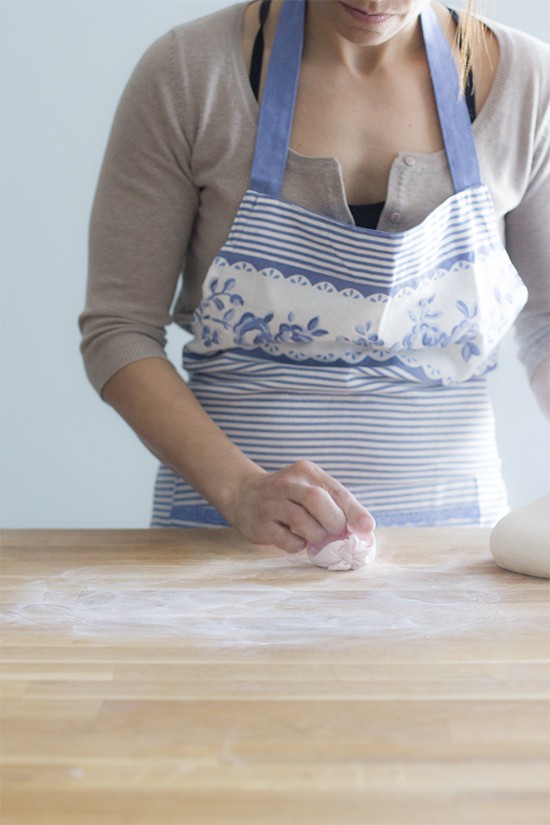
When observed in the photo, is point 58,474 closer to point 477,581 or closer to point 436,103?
point 436,103

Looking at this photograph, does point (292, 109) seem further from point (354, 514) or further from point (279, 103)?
point (354, 514)

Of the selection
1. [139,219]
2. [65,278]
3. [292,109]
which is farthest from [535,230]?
[65,278]

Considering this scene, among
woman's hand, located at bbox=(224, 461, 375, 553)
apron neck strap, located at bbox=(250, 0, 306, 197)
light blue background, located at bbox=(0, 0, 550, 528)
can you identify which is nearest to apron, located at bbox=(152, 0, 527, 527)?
apron neck strap, located at bbox=(250, 0, 306, 197)

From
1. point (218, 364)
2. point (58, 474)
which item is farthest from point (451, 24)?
point (58, 474)

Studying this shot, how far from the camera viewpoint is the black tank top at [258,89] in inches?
40.1

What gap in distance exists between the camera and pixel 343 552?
81 cm

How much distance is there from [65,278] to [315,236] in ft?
3.07

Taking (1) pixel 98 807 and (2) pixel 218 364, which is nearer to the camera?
(1) pixel 98 807

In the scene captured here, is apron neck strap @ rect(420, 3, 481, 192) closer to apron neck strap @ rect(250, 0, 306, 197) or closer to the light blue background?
apron neck strap @ rect(250, 0, 306, 197)

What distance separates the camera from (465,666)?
0.60 metres

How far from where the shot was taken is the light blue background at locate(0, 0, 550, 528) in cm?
181

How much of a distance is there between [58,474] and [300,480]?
1.09m

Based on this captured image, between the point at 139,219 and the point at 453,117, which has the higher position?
the point at 453,117

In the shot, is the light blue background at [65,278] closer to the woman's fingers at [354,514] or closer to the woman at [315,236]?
the woman at [315,236]
